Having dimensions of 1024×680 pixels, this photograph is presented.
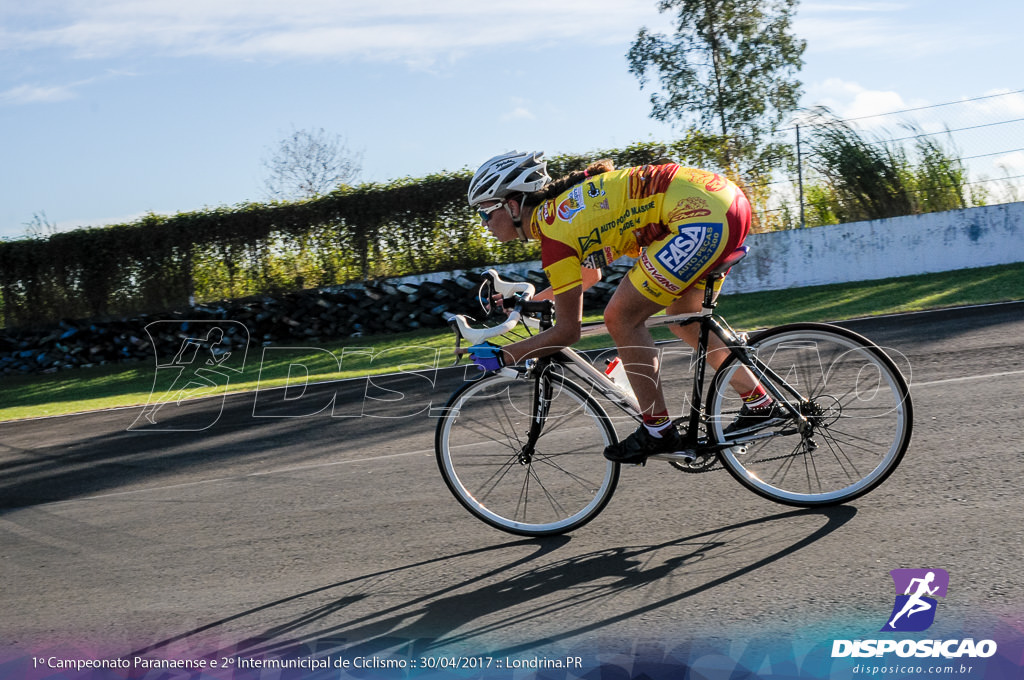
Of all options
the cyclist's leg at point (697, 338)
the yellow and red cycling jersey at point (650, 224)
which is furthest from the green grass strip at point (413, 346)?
the yellow and red cycling jersey at point (650, 224)

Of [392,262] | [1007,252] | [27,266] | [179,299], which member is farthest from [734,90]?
[27,266]

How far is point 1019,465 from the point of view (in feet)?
16.0

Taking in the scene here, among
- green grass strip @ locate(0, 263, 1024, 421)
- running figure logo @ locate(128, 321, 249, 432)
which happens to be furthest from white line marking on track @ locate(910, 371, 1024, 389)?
running figure logo @ locate(128, 321, 249, 432)

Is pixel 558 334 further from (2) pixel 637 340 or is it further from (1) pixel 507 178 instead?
(1) pixel 507 178

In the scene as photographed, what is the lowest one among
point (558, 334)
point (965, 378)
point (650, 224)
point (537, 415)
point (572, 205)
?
point (965, 378)

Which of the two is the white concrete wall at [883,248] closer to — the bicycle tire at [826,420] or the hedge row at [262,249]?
the hedge row at [262,249]

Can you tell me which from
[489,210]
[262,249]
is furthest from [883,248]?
[489,210]

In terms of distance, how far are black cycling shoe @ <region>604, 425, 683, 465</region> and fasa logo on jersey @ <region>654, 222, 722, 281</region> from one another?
803mm

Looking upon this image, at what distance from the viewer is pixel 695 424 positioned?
4535mm

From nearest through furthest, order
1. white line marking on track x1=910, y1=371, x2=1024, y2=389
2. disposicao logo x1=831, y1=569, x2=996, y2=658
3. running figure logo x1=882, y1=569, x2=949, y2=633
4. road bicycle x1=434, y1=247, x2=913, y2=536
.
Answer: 1. disposicao logo x1=831, y1=569, x2=996, y2=658
2. running figure logo x1=882, y1=569, x2=949, y2=633
3. road bicycle x1=434, y1=247, x2=913, y2=536
4. white line marking on track x1=910, y1=371, x2=1024, y2=389

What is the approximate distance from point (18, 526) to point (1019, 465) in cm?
616

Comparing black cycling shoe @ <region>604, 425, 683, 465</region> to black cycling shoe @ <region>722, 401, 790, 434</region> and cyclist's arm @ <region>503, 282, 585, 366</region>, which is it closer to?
black cycling shoe @ <region>722, 401, 790, 434</region>

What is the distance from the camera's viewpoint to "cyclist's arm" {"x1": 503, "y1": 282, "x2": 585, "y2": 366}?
4.36 meters

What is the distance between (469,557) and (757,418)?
5.28 feet
